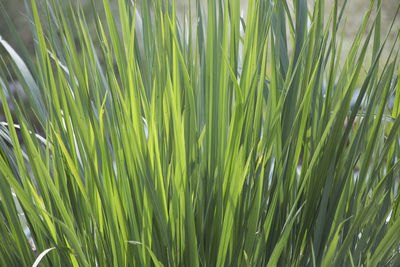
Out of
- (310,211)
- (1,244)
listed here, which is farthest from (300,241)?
(1,244)

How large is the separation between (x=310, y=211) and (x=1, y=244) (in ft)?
0.84

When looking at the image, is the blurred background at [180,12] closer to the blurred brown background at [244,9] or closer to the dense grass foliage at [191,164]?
the blurred brown background at [244,9]

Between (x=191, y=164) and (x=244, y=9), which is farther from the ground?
(x=191, y=164)

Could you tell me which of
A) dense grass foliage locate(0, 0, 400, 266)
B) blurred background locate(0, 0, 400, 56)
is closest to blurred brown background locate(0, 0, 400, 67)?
blurred background locate(0, 0, 400, 56)

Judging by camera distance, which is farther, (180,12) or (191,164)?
(180,12)

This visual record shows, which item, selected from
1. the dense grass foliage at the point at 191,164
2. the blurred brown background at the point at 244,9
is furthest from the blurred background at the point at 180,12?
the dense grass foliage at the point at 191,164

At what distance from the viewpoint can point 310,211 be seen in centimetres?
38

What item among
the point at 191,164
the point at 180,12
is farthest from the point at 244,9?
the point at 191,164

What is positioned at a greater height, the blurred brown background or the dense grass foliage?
the dense grass foliage

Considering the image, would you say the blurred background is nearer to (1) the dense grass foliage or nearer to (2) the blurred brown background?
(2) the blurred brown background

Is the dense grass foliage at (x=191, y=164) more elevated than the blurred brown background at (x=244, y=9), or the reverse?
the dense grass foliage at (x=191, y=164)

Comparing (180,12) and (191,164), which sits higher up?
(191,164)

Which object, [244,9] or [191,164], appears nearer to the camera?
[191,164]

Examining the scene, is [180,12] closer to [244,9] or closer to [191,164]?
[244,9]
